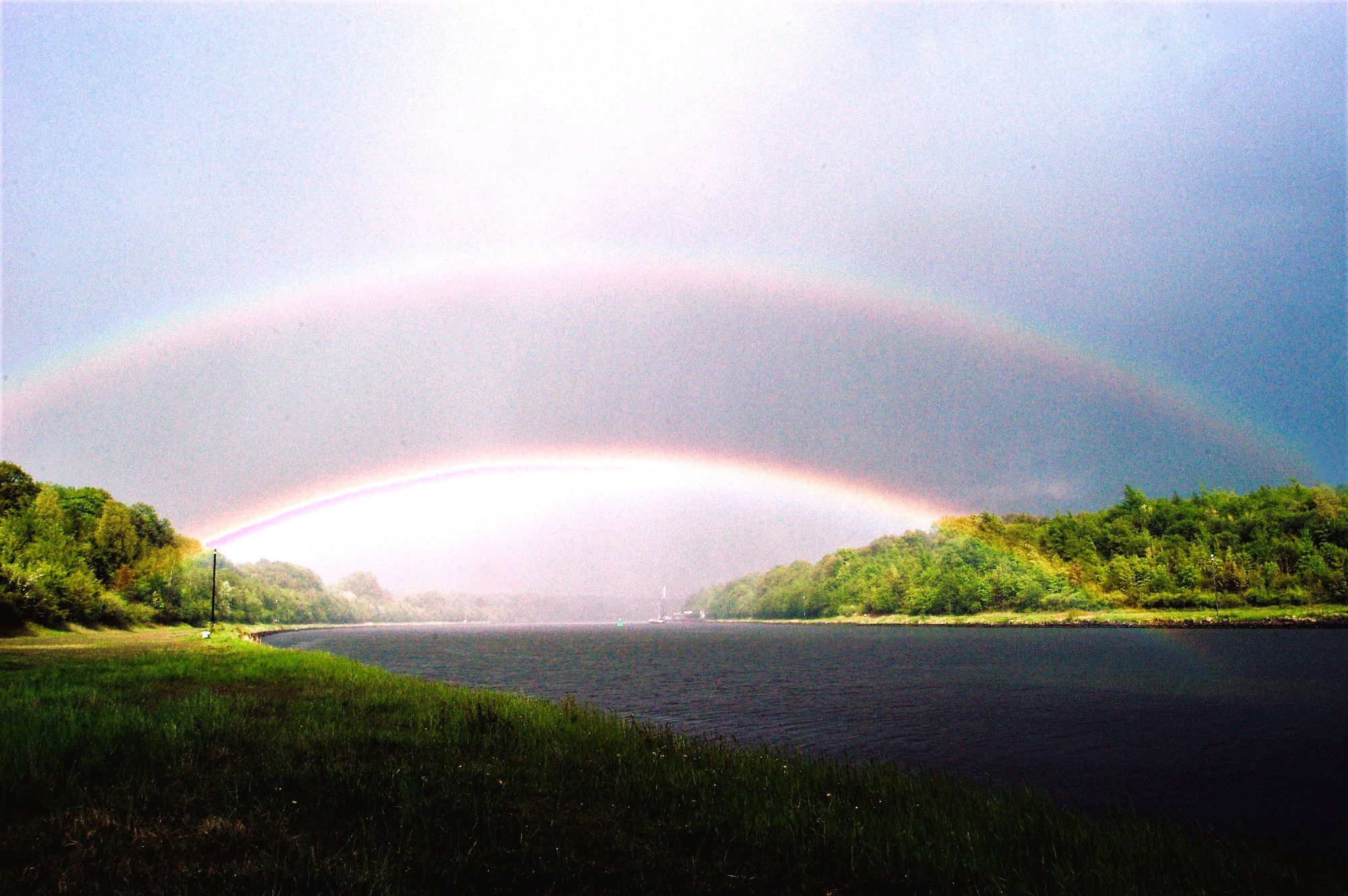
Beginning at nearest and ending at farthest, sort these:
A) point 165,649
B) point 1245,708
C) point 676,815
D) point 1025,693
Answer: point 676,815
point 1245,708
point 1025,693
point 165,649

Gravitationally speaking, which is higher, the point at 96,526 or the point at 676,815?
the point at 96,526

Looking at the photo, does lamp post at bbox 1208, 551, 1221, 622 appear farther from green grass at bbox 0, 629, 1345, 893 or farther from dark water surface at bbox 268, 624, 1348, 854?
green grass at bbox 0, 629, 1345, 893

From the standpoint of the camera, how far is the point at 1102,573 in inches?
6284

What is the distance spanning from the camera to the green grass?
8727 millimetres

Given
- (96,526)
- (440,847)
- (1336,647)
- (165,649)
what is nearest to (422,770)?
(440,847)

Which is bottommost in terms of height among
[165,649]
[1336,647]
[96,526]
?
[1336,647]

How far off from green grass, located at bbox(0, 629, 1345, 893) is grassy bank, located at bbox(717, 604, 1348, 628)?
130244mm

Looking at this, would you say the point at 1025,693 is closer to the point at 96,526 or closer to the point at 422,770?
the point at 422,770

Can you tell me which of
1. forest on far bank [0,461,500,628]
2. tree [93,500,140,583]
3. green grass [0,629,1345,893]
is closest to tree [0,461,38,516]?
forest on far bank [0,461,500,628]

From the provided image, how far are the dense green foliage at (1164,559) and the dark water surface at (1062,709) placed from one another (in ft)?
169

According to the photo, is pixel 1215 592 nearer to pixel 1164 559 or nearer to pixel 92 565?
pixel 1164 559

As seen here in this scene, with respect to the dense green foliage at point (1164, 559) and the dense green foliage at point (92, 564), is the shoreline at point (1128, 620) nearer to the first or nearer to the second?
the dense green foliage at point (1164, 559)

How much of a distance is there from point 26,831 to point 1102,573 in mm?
181017

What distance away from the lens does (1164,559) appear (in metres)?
151
